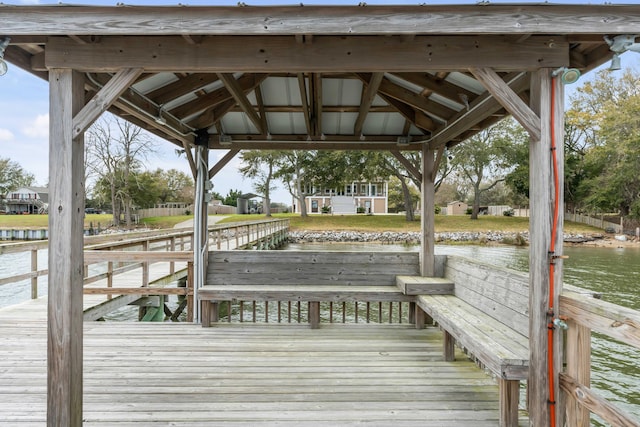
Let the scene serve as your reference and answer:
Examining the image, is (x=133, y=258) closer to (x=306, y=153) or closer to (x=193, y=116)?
(x=193, y=116)

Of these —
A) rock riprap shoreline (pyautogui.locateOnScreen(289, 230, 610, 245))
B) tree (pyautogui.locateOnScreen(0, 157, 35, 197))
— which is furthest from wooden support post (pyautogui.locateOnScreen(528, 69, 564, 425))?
tree (pyautogui.locateOnScreen(0, 157, 35, 197))

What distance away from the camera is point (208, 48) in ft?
8.53

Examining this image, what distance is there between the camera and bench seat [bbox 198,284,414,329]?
474 cm

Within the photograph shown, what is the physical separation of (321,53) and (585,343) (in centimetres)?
242

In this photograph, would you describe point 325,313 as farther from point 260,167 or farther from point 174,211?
point 174,211

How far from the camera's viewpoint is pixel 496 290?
3.53m

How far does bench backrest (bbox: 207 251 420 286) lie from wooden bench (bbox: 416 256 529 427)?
748 mm

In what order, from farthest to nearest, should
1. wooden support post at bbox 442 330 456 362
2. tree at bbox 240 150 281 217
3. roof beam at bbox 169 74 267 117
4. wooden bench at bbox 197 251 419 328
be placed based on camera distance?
tree at bbox 240 150 281 217
wooden bench at bbox 197 251 419 328
roof beam at bbox 169 74 267 117
wooden support post at bbox 442 330 456 362

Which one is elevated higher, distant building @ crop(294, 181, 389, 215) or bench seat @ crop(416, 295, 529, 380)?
distant building @ crop(294, 181, 389, 215)

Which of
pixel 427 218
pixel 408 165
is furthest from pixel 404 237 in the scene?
pixel 408 165

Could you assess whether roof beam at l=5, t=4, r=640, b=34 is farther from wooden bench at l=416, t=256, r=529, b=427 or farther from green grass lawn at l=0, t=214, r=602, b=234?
green grass lawn at l=0, t=214, r=602, b=234

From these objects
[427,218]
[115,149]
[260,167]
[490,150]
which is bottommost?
[427,218]

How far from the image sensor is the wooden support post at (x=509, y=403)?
2609 mm

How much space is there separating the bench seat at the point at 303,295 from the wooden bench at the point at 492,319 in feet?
1.50
